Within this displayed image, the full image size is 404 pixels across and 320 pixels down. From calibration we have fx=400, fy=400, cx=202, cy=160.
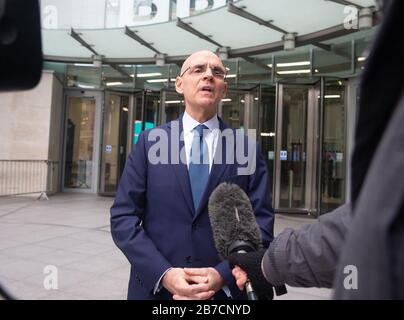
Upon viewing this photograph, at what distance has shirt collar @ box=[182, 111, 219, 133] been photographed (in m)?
1.99

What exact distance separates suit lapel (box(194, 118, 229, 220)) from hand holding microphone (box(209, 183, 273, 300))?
0.33 m

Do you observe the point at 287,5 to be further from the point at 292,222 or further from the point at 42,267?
the point at 42,267

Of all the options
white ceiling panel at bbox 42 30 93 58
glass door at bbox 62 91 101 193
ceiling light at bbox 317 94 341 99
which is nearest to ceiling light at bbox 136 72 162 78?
glass door at bbox 62 91 101 193

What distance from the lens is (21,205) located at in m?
9.46

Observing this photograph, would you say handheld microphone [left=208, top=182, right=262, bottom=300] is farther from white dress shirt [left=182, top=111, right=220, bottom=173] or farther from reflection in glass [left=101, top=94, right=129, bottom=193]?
reflection in glass [left=101, top=94, right=129, bottom=193]

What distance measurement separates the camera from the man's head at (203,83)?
193 cm

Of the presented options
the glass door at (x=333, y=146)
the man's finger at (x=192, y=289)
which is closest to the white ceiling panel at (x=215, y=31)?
the glass door at (x=333, y=146)

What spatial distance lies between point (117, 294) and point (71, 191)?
8.86m

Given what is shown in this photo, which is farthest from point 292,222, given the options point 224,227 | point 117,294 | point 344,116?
point 224,227

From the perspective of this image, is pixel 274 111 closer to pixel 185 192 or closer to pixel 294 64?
pixel 294 64

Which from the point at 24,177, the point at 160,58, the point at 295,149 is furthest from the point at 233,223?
the point at 24,177

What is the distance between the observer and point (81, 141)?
12.1 metres

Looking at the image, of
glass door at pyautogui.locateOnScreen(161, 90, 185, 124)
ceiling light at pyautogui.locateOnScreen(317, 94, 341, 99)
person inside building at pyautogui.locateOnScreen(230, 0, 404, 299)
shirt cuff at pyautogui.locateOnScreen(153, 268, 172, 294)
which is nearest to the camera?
person inside building at pyautogui.locateOnScreen(230, 0, 404, 299)

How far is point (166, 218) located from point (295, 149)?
27.1 ft
